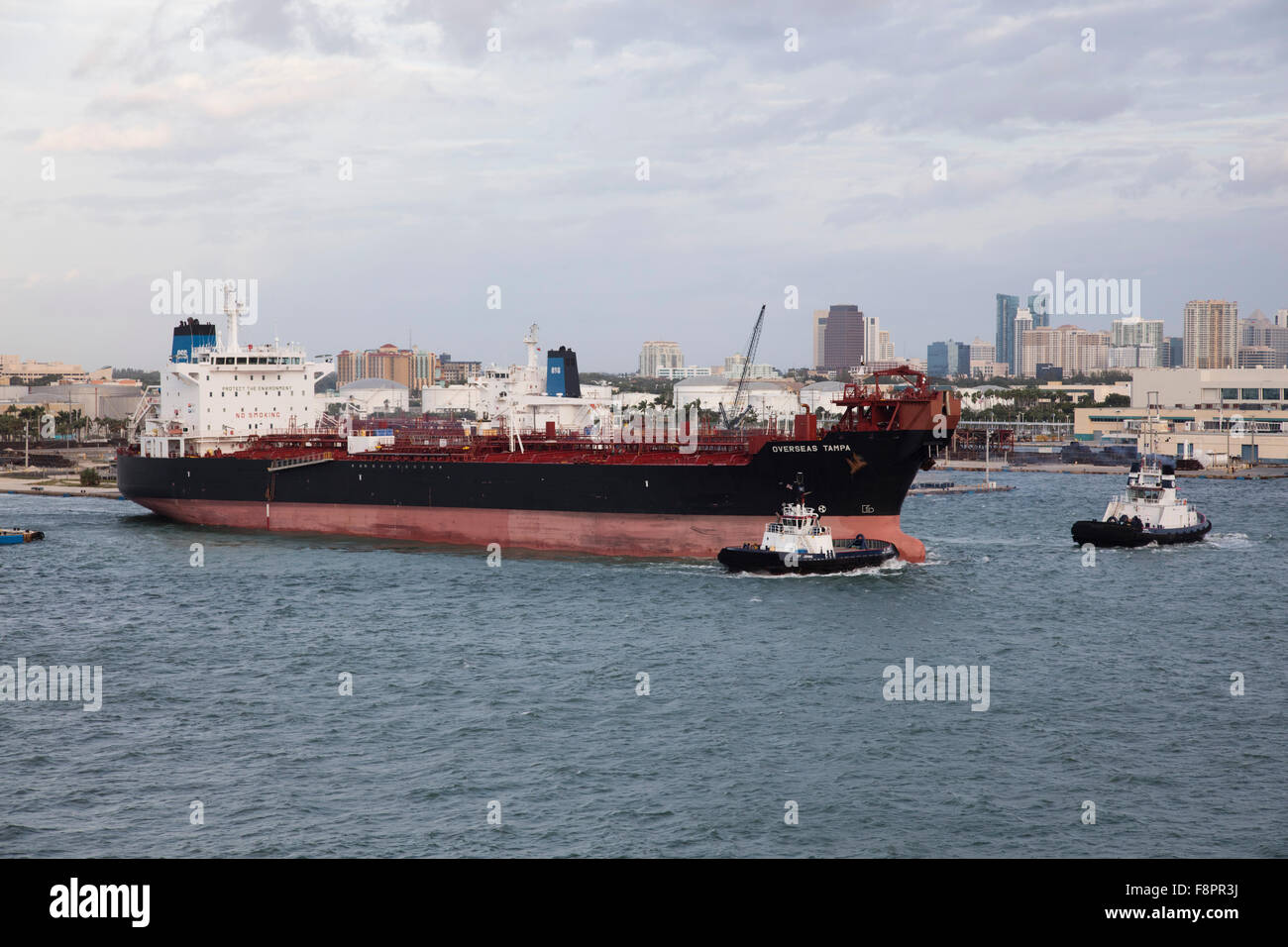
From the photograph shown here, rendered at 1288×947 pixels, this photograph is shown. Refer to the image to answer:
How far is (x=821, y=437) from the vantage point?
41.7 meters

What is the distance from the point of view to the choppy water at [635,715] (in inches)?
Answer: 695

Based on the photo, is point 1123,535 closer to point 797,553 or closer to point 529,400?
point 797,553

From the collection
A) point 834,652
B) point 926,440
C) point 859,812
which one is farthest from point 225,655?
point 926,440

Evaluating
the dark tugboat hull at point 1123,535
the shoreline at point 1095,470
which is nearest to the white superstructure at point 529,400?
the dark tugboat hull at point 1123,535

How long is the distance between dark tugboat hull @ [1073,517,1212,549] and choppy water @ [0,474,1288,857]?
7658 millimetres

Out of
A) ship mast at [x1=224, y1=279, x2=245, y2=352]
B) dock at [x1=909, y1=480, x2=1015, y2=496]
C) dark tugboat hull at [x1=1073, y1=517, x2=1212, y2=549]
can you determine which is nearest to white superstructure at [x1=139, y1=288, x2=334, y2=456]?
ship mast at [x1=224, y1=279, x2=245, y2=352]

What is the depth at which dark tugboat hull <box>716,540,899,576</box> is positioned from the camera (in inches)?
1532

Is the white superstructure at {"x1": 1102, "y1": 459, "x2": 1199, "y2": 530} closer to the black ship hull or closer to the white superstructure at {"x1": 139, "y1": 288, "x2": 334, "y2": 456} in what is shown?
the black ship hull

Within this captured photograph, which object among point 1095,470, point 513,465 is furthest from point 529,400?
point 1095,470

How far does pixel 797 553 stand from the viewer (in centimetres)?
3906

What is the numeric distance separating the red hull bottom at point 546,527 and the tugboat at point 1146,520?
40.8ft
